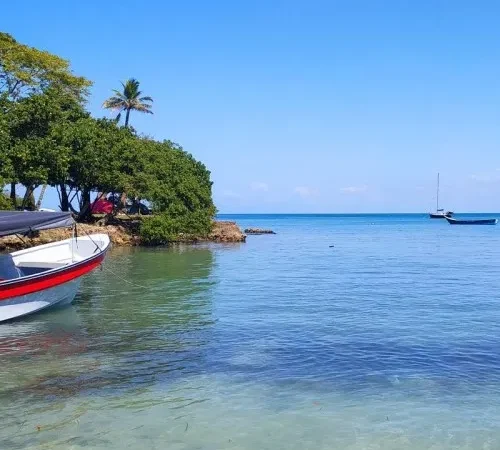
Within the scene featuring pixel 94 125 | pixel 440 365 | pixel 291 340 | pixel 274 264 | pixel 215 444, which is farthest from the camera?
pixel 94 125

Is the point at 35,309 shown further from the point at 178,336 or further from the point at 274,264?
the point at 274,264

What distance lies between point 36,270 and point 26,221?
2951mm

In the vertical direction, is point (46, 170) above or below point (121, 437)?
above

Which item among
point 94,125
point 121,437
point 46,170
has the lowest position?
point 121,437

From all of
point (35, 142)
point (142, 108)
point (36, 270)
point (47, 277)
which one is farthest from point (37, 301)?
point (142, 108)

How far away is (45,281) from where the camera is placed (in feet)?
48.4

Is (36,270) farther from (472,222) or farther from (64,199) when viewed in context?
(472,222)

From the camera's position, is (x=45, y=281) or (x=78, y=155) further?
(x=78, y=155)

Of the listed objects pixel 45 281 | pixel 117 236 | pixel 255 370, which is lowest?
pixel 255 370

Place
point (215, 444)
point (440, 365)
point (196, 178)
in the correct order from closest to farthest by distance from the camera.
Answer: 1. point (215, 444)
2. point (440, 365)
3. point (196, 178)

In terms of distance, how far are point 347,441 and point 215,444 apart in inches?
66.3

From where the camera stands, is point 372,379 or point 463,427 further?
point 372,379

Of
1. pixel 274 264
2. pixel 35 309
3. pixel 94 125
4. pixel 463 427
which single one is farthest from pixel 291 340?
pixel 94 125

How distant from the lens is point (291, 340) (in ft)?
41.1
